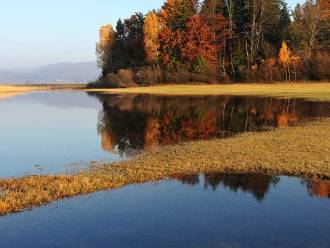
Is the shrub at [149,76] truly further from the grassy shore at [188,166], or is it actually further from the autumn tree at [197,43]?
A: the grassy shore at [188,166]

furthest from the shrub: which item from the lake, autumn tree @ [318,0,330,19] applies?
the lake

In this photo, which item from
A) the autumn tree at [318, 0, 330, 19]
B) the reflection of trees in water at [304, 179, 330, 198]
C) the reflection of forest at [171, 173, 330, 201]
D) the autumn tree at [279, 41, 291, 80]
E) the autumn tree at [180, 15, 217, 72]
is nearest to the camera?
the reflection of trees in water at [304, 179, 330, 198]

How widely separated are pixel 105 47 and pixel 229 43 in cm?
4182

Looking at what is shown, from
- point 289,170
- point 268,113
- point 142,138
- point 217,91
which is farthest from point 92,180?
point 217,91

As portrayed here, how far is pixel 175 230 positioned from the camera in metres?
12.6

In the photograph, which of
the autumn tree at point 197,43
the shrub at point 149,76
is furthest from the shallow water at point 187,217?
the autumn tree at point 197,43

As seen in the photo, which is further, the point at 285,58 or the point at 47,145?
the point at 285,58

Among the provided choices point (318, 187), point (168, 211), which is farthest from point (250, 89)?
point (168, 211)

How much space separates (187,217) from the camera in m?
13.8

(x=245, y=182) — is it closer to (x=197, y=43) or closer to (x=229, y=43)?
(x=197, y=43)

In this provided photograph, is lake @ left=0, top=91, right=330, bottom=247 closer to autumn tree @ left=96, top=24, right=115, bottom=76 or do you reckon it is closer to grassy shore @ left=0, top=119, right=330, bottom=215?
grassy shore @ left=0, top=119, right=330, bottom=215

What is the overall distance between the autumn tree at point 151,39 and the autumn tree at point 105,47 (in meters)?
22.0

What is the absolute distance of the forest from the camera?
93875mm

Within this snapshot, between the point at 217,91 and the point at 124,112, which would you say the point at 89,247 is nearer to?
the point at 124,112
